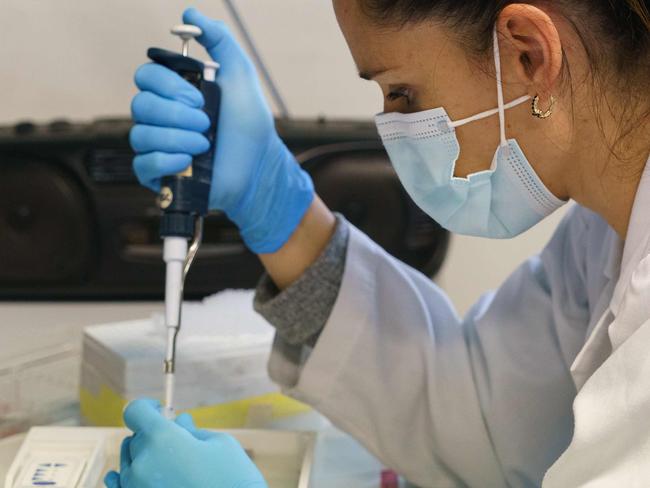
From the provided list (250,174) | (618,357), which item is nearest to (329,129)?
(250,174)

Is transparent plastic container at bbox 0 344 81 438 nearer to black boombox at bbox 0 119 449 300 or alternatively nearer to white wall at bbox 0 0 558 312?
black boombox at bbox 0 119 449 300

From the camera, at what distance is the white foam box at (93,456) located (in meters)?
0.70

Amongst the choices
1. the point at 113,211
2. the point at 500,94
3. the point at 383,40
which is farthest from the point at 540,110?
the point at 113,211

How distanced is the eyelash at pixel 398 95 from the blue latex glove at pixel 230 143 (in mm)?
185

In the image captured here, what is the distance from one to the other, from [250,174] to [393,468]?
1.07 ft

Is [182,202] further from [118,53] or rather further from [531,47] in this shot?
[118,53]

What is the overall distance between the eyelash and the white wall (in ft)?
2.12

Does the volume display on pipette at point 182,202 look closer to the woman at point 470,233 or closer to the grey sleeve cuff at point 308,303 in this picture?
the woman at point 470,233

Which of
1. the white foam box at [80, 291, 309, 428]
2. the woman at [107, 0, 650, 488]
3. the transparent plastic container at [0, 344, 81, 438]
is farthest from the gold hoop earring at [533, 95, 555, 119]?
the transparent plastic container at [0, 344, 81, 438]

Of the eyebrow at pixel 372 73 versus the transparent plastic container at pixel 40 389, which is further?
the transparent plastic container at pixel 40 389

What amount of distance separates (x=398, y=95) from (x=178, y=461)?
34 centimetres

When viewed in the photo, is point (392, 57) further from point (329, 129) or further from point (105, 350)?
point (329, 129)

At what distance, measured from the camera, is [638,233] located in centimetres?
67

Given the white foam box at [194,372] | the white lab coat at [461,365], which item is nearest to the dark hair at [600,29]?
the white lab coat at [461,365]
